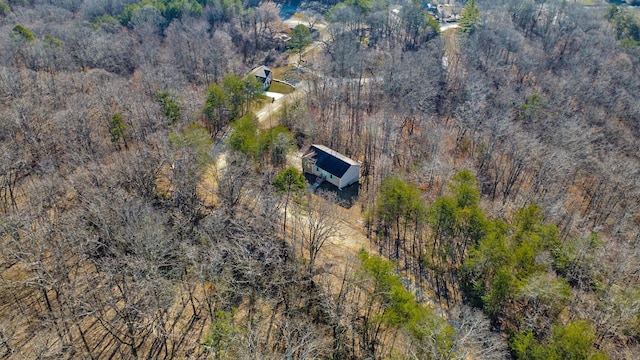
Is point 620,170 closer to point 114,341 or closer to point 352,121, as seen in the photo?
point 352,121

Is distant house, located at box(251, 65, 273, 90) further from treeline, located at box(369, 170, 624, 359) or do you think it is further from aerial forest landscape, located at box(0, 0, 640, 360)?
treeline, located at box(369, 170, 624, 359)

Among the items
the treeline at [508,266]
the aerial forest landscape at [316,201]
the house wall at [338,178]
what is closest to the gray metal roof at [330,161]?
the aerial forest landscape at [316,201]

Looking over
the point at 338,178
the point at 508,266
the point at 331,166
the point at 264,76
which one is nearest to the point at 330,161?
the point at 331,166

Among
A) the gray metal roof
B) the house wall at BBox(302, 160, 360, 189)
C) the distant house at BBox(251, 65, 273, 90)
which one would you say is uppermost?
the distant house at BBox(251, 65, 273, 90)

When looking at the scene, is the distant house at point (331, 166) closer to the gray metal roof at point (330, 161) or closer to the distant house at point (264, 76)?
the gray metal roof at point (330, 161)

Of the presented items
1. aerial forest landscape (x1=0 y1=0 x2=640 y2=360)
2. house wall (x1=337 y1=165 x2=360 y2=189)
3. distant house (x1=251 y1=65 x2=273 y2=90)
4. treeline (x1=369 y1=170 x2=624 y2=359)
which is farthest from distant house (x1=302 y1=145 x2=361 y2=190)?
distant house (x1=251 y1=65 x2=273 y2=90)

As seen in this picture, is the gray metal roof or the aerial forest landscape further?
the gray metal roof
